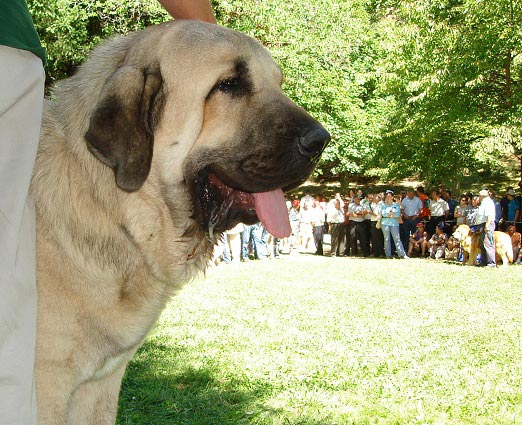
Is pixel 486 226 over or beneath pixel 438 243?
over

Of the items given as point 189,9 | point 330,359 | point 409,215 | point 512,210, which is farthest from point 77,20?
point 189,9

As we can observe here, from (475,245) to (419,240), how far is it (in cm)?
423

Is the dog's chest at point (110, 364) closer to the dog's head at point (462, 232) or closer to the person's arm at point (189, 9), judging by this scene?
the person's arm at point (189, 9)

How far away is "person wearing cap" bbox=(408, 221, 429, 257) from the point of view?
2251cm

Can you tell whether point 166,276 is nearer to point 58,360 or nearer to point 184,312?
point 58,360

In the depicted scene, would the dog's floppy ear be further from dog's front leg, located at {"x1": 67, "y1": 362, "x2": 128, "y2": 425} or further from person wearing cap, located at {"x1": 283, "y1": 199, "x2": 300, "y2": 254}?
person wearing cap, located at {"x1": 283, "y1": 199, "x2": 300, "y2": 254}

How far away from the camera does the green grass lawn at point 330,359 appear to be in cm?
466

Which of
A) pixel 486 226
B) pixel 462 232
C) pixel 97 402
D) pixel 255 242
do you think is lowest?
pixel 255 242

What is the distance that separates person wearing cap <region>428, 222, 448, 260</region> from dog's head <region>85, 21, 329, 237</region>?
65.2 feet

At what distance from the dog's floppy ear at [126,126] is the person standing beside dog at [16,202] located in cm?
46

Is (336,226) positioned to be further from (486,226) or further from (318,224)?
(486,226)

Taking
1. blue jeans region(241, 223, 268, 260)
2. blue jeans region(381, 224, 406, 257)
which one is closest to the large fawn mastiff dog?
blue jeans region(241, 223, 268, 260)

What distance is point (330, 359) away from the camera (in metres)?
6.38

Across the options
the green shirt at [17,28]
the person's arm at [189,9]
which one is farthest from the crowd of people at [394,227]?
the green shirt at [17,28]
